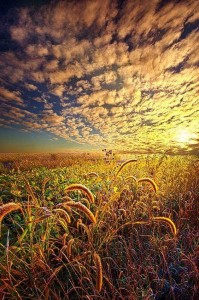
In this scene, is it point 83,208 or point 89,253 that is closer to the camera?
point 83,208

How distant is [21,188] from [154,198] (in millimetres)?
2469

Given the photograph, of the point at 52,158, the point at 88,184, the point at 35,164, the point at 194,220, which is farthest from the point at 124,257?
the point at 52,158

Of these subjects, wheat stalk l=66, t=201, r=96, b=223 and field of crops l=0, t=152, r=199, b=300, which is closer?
wheat stalk l=66, t=201, r=96, b=223

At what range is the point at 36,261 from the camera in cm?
232

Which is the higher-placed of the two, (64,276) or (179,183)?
(179,183)

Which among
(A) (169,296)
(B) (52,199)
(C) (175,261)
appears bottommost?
(A) (169,296)

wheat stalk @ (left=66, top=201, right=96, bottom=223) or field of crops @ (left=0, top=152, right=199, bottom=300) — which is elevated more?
wheat stalk @ (left=66, top=201, right=96, bottom=223)

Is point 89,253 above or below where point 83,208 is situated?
below

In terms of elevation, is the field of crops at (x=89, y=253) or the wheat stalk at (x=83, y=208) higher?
the wheat stalk at (x=83, y=208)

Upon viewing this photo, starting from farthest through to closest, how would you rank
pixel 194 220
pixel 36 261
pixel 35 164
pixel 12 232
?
pixel 35 164 → pixel 194 220 → pixel 12 232 → pixel 36 261

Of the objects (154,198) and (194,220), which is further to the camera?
(154,198)

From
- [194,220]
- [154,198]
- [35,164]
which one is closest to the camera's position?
[194,220]

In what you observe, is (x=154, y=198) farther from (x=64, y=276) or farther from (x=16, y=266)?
(x=16, y=266)

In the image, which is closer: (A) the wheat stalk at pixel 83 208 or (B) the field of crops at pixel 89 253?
(A) the wheat stalk at pixel 83 208
